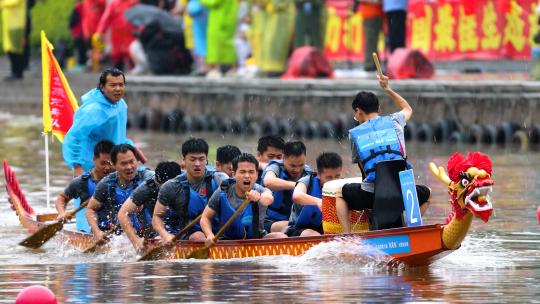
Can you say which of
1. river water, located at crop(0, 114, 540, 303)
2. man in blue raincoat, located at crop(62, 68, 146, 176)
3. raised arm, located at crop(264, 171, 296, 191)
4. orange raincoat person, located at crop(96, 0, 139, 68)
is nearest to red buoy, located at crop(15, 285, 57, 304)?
river water, located at crop(0, 114, 540, 303)

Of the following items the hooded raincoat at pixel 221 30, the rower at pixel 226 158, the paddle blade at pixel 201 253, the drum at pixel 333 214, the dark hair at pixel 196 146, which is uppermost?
the hooded raincoat at pixel 221 30

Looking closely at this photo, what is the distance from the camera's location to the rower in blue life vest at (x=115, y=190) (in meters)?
14.4

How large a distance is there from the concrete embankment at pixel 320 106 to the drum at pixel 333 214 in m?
9.89

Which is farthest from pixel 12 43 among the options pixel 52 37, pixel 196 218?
pixel 196 218

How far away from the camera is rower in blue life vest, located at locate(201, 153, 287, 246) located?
13281mm

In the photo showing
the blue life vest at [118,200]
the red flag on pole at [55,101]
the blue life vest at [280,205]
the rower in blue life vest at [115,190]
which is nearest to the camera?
the blue life vest at [280,205]

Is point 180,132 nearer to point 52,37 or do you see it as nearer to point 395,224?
point 52,37

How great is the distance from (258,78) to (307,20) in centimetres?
120

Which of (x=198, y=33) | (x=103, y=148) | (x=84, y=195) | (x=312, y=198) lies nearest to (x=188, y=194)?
(x=312, y=198)

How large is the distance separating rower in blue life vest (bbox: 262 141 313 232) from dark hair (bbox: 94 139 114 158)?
1.43 m

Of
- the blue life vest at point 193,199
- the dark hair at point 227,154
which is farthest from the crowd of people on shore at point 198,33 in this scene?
the blue life vest at point 193,199

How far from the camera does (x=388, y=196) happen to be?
502 inches

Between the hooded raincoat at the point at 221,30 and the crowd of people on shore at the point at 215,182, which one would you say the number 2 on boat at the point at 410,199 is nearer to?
the crowd of people on shore at the point at 215,182

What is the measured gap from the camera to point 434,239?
12.3 m
